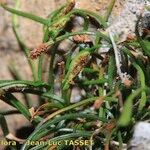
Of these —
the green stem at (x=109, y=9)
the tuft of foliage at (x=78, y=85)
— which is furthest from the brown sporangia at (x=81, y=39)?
the green stem at (x=109, y=9)

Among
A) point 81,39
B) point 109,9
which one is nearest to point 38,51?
point 81,39

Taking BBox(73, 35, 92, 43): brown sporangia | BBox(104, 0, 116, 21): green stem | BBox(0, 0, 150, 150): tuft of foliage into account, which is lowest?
BBox(0, 0, 150, 150): tuft of foliage

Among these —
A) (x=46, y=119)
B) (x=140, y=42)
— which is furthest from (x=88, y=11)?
(x=46, y=119)

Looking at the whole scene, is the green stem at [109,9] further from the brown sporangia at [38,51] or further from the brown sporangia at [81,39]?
the brown sporangia at [38,51]

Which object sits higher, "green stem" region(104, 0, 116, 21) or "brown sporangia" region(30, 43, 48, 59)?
"green stem" region(104, 0, 116, 21)

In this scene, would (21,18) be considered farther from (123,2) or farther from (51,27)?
(123,2)

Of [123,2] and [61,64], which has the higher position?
[123,2]

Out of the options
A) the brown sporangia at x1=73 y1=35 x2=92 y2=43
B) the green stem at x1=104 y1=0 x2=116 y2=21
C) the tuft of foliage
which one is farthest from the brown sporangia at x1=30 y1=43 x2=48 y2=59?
the green stem at x1=104 y1=0 x2=116 y2=21

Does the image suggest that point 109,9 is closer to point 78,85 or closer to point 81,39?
point 81,39

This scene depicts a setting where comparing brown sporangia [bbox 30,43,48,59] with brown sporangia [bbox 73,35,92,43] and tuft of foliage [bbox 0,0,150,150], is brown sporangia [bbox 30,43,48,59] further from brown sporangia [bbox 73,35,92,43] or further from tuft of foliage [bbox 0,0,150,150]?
brown sporangia [bbox 73,35,92,43]
